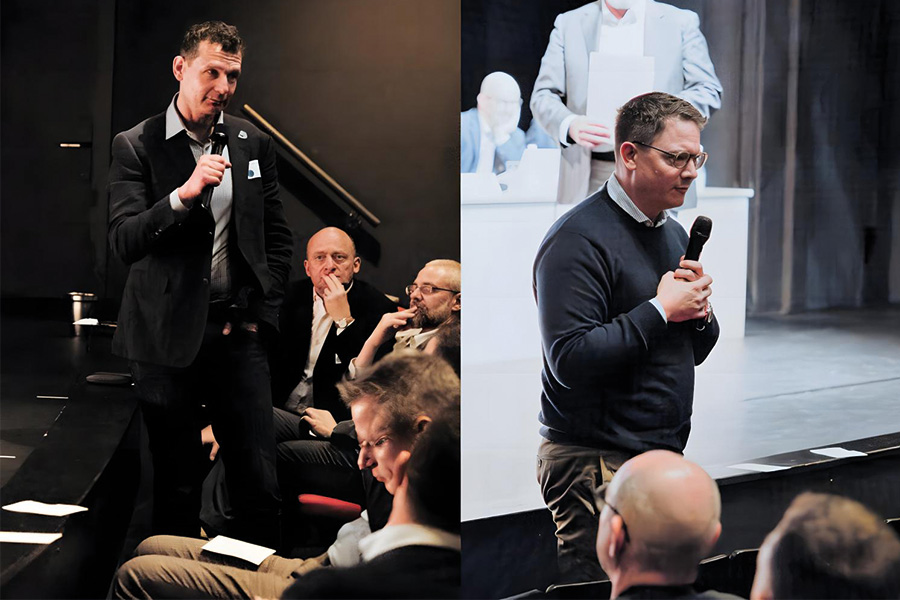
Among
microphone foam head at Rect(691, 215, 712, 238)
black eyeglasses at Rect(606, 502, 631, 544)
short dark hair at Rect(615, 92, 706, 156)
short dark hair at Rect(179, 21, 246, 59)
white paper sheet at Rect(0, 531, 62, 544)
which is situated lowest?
white paper sheet at Rect(0, 531, 62, 544)

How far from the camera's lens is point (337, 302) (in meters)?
3.88

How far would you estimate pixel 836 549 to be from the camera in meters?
3.99

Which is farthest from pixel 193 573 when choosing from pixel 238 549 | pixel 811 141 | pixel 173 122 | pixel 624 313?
pixel 811 141

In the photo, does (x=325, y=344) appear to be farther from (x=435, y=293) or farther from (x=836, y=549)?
(x=836, y=549)

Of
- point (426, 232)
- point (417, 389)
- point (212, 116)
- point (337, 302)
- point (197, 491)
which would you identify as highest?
point (212, 116)

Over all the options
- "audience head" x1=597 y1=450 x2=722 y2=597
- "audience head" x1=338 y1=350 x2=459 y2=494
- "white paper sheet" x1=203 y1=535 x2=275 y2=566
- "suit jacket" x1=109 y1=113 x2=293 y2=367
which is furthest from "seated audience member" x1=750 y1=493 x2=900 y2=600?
"suit jacket" x1=109 y1=113 x2=293 y2=367

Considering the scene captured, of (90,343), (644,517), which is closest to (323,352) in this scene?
(90,343)

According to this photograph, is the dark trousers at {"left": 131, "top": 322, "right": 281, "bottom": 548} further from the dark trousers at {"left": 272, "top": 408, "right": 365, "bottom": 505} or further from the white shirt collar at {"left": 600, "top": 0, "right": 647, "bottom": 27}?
the white shirt collar at {"left": 600, "top": 0, "right": 647, "bottom": 27}

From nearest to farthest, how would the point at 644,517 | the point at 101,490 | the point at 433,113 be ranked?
the point at 644,517 < the point at 101,490 < the point at 433,113

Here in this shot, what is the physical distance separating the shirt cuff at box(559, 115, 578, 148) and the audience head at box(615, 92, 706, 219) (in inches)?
8.1

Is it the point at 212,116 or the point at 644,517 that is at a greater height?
the point at 212,116

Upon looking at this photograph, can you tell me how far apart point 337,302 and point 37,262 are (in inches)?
47.9

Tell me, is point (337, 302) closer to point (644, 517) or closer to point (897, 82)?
point (644, 517)

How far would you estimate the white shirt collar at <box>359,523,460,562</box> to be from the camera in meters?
3.88
